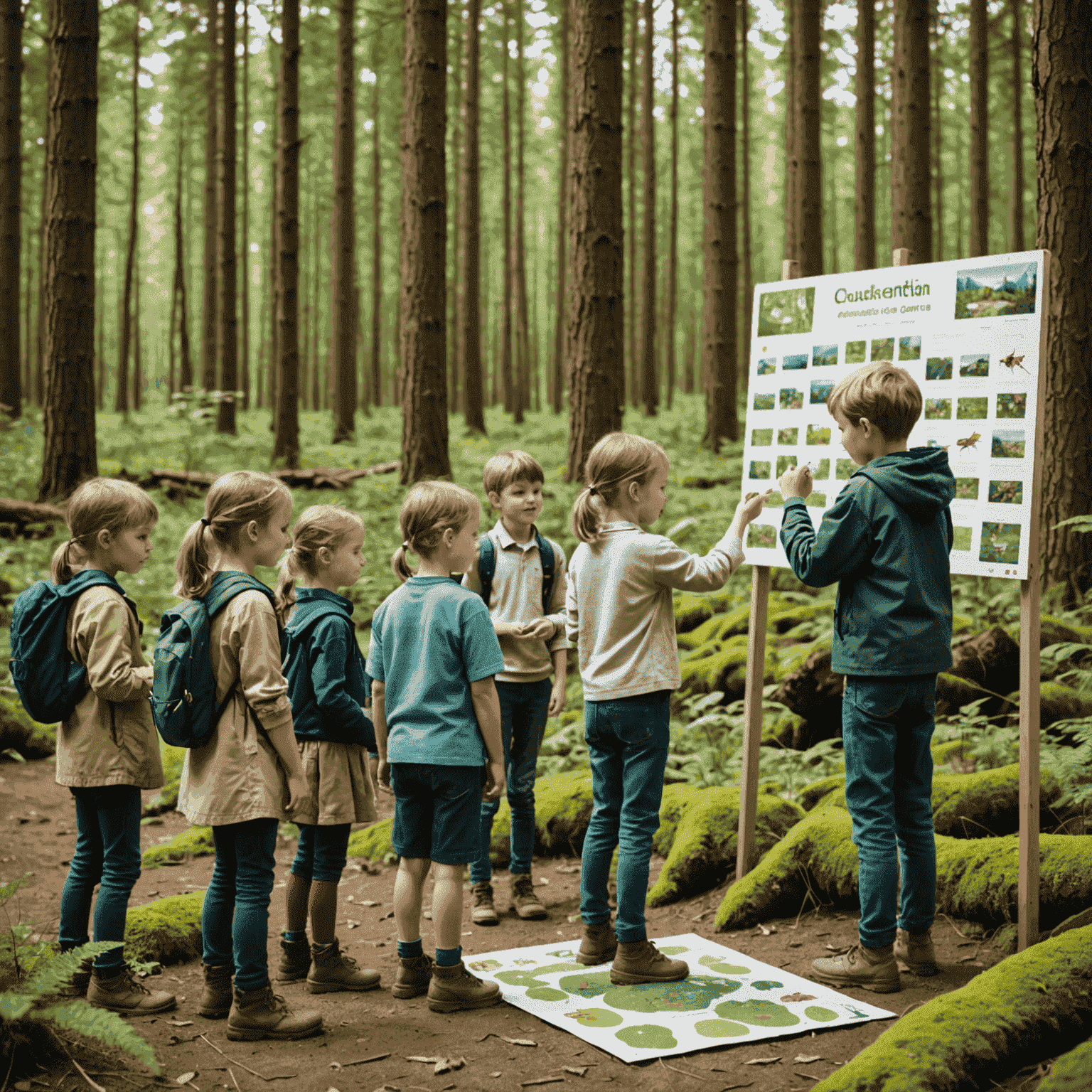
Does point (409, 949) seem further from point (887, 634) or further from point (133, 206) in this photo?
point (133, 206)

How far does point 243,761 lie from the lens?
352 centimetres

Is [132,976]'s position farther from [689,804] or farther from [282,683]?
[689,804]

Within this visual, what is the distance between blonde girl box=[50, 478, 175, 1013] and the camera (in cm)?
375

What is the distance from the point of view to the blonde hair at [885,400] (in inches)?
151

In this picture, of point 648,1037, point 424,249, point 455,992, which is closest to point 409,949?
point 455,992

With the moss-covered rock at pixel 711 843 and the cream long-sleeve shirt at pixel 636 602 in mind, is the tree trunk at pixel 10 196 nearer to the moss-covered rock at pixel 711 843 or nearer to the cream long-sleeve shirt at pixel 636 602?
the moss-covered rock at pixel 711 843

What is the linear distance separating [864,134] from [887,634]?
1717 centimetres

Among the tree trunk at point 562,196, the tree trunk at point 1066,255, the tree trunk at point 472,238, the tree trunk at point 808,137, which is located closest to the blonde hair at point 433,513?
the tree trunk at point 1066,255

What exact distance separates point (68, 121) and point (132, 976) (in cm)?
927

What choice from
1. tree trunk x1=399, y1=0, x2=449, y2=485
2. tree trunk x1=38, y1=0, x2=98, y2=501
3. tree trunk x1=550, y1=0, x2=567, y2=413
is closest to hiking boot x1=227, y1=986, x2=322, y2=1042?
tree trunk x1=38, y1=0, x2=98, y2=501

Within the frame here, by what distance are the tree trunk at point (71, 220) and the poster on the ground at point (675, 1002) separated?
336 inches

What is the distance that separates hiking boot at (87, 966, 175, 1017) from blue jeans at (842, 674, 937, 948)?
2621 mm

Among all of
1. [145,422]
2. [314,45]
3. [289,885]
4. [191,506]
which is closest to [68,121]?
[191,506]

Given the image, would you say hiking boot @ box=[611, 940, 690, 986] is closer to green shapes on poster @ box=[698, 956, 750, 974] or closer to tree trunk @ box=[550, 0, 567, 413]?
green shapes on poster @ box=[698, 956, 750, 974]
